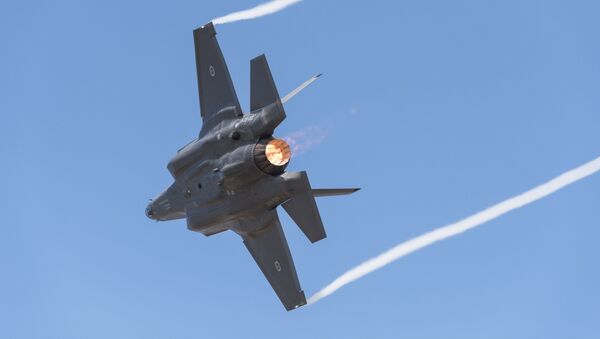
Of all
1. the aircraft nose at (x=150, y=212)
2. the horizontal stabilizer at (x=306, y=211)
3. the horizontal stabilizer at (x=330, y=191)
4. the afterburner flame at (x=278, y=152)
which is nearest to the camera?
the horizontal stabilizer at (x=306, y=211)

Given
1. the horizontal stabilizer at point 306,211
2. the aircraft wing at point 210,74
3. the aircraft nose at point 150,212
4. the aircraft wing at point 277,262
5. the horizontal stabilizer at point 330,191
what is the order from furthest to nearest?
the aircraft nose at point 150,212
the aircraft wing at point 277,262
the aircraft wing at point 210,74
the horizontal stabilizer at point 330,191
the horizontal stabilizer at point 306,211

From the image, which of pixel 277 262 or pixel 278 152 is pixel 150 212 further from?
pixel 278 152

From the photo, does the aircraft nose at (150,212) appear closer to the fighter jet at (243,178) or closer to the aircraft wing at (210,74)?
the fighter jet at (243,178)

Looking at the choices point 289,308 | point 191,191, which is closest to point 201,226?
point 191,191

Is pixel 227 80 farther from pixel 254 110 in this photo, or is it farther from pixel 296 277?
pixel 296 277

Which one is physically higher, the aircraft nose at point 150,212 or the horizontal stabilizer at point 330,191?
the aircraft nose at point 150,212

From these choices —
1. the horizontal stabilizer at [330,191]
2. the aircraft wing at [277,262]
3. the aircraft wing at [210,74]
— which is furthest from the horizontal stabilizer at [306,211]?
the aircraft wing at [210,74]

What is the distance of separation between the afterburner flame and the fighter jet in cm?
3

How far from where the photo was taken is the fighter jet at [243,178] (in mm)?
35562

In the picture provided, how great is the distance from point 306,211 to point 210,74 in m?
5.77

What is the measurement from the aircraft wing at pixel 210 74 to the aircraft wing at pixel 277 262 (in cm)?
375

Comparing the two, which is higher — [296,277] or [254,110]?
[254,110]

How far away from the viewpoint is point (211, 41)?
126ft

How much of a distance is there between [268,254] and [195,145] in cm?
420
